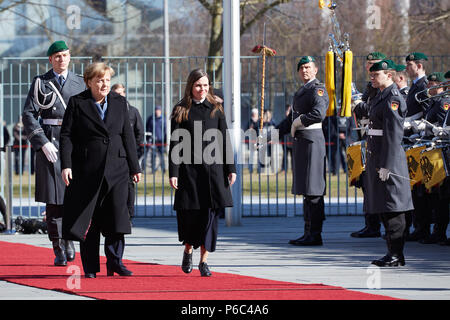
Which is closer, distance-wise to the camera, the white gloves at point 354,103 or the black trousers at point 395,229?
the black trousers at point 395,229

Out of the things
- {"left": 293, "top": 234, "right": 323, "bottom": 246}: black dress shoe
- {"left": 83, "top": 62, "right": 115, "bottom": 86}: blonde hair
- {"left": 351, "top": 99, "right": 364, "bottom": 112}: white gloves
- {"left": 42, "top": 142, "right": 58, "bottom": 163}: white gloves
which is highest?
{"left": 83, "top": 62, "right": 115, "bottom": 86}: blonde hair

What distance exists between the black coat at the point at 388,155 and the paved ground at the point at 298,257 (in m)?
0.58

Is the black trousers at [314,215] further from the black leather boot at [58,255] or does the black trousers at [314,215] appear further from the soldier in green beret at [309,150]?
the black leather boot at [58,255]

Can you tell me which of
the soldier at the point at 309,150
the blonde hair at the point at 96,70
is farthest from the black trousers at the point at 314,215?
the blonde hair at the point at 96,70

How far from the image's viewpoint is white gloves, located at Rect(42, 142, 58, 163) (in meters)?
9.20

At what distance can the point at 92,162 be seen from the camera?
826 centimetres

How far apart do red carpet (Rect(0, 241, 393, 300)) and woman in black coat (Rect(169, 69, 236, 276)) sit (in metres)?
0.37

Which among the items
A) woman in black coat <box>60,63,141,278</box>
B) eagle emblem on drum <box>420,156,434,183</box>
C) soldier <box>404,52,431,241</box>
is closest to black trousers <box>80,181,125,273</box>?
woman in black coat <box>60,63,141,278</box>

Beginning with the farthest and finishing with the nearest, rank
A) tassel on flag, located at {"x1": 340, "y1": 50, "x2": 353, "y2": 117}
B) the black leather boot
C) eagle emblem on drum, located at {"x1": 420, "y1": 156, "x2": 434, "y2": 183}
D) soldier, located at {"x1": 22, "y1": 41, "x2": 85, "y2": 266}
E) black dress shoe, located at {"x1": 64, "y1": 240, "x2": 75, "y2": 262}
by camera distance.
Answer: eagle emblem on drum, located at {"x1": 420, "y1": 156, "x2": 434, "y2": 183} < tassel on flag, located at {"x1": 340, "y1": 50, "x2": 353, "y2": 117} < black dress shoe, located at {"x1": 64, "y1": 240, "x2": 75, "y2": 262} < the black leather boot < soldier, located at {"x1": 22, "y1": 41, "x2": 85, "y2": 266}

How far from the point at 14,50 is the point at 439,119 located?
27.4 m

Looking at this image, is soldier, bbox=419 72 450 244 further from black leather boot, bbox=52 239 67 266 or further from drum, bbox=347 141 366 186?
black leather boot, bbox=52 239 67 266

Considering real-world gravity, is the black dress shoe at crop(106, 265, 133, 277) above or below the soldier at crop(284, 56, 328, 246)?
below

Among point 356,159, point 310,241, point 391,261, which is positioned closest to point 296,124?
point 356,159

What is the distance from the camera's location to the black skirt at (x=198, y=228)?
8.52 m
